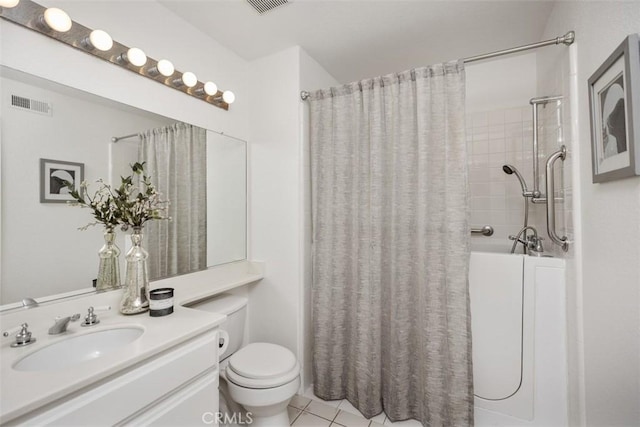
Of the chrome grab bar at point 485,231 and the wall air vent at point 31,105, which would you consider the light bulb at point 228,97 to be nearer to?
the wall air vent at point 31,105

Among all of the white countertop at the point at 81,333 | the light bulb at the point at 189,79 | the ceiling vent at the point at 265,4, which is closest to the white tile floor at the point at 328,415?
the white countertop at the point at 81,333

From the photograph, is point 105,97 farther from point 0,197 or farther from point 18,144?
point 0,197

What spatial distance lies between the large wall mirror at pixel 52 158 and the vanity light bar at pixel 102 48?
195mm

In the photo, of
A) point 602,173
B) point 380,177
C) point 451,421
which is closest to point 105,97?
point 380,177

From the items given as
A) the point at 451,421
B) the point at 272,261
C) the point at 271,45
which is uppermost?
the point at 271,45

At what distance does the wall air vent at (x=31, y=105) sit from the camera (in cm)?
103

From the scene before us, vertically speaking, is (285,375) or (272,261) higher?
(272,261)

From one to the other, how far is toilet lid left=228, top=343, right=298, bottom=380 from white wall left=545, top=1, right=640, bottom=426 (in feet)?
4.26

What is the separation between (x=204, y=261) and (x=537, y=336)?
1.96 m

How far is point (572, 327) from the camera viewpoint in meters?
1.31

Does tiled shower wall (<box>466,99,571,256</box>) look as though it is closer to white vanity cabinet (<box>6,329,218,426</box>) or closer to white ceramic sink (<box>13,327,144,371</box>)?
white vanity cabinet (<box>6,329,218,426</box>)

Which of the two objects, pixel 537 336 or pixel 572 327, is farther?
pixel 537 336

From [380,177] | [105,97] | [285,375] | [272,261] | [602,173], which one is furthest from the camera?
[272,261]

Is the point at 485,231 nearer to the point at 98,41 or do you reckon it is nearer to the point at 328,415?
the point at 328,415
